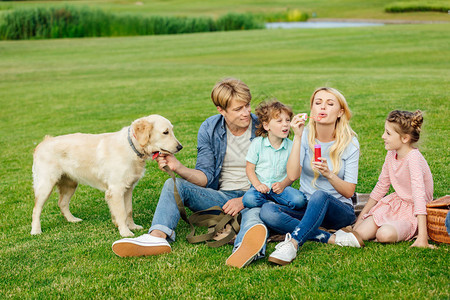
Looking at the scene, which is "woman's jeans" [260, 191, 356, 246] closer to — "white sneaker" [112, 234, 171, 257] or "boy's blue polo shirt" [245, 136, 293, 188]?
"boy's blue polo shirt" [245, 136, 293, 188]

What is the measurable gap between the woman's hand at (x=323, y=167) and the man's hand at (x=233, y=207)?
92cm

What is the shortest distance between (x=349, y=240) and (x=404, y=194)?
0.70 metres

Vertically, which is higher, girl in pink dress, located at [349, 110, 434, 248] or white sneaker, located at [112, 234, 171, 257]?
girl in pink dress, located at [349, 110, 434, 248]

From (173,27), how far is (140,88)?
2505cm

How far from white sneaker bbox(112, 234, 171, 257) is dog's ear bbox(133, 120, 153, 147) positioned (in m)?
1.15

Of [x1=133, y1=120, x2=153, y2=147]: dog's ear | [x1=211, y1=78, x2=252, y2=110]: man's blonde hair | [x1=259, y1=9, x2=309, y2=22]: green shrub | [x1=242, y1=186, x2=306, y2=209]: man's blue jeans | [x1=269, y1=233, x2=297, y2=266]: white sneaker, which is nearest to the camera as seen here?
[x1=269, y1=233, x2=297, y2=266]: white sneaker

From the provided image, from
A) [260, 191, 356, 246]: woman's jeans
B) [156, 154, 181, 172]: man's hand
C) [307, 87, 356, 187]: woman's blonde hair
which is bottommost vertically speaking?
[260, 191, 356, 246]: woman's jeans

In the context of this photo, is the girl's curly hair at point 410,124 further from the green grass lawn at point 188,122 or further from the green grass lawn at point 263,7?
the green grass lawn at point 263,7

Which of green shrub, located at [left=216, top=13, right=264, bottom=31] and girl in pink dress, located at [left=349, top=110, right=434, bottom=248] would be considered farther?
green shrub, located at [left=216, top=13, right=264, bottom=31]

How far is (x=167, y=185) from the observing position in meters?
4.92

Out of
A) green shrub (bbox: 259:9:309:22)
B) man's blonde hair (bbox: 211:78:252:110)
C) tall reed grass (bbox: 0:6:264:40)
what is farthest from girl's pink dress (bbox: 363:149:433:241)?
green shrub (bbox: 259:9:309:22)

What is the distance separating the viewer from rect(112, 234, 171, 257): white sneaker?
14.2 ft

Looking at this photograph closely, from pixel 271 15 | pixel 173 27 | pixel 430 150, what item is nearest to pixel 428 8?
pixel 271 15

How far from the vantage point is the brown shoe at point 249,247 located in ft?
13.4
